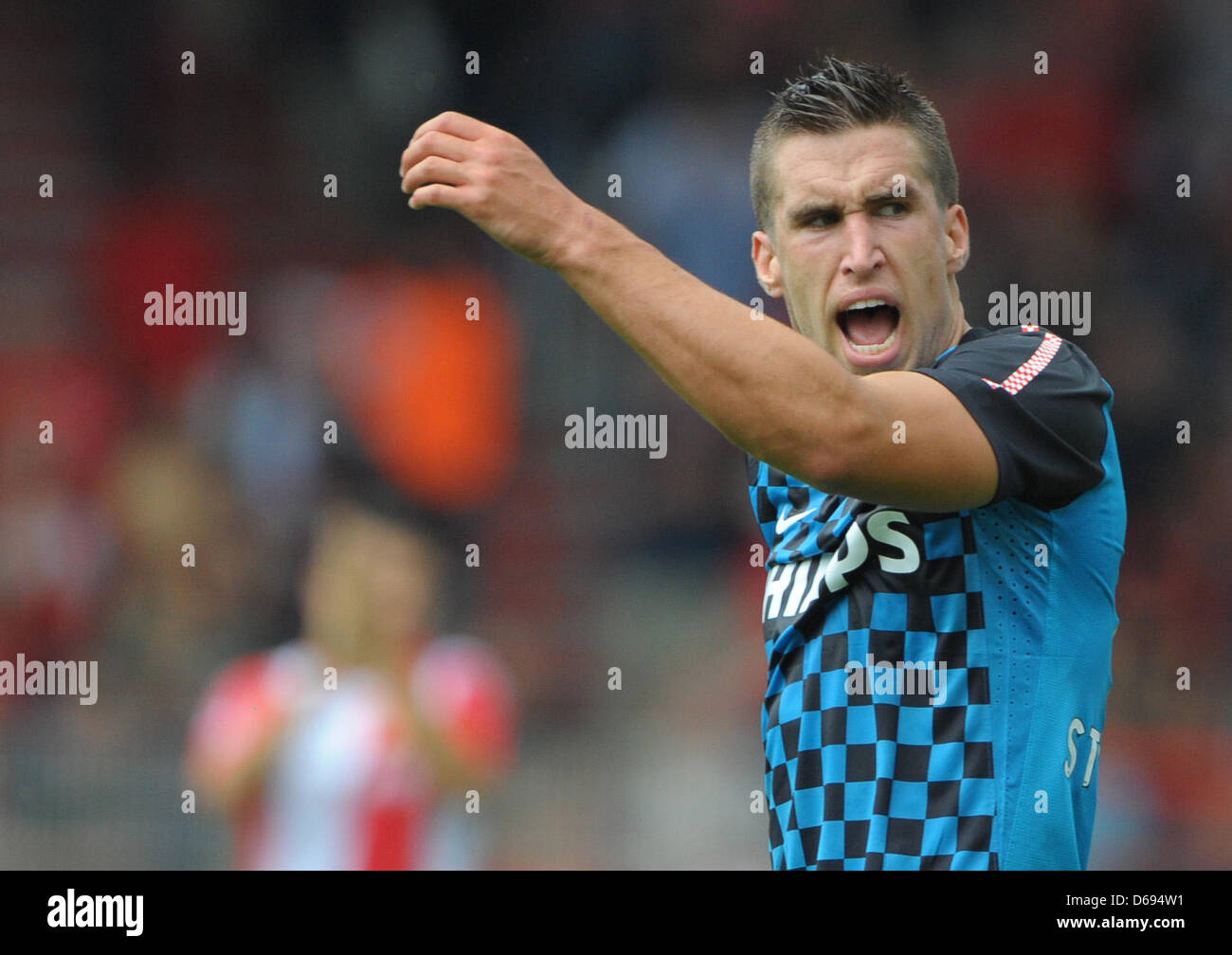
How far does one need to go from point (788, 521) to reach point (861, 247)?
1.61ft

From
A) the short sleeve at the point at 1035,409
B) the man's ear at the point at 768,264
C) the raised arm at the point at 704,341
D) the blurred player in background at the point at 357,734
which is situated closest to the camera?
the raised arm at the point at 704,341

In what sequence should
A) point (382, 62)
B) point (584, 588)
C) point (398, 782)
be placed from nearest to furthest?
1. point (398, 782)
2. point (584, 588)
3. point (382, 62)

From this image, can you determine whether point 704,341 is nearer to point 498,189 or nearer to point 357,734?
point 498,189

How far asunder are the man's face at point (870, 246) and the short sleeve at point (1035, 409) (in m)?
0.29

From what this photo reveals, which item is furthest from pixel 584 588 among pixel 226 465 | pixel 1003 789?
pixel 1003 789

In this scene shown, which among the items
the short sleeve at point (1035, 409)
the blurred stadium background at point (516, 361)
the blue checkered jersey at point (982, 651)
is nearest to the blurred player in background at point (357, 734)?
the blurred stadium background at point (516, 361)

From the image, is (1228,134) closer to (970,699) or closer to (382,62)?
(382,62)

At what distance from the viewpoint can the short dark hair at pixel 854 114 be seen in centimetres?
254

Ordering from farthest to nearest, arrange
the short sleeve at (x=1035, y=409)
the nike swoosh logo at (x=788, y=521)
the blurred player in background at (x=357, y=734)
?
the blurred player in background at (x=357, y=734) → the nike swoosh logo at (x=788, y=521) → the short sleeve at (x=1035, y=409)

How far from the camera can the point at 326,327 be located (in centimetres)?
665

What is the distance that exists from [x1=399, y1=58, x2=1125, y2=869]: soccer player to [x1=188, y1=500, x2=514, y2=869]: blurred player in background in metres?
2.39

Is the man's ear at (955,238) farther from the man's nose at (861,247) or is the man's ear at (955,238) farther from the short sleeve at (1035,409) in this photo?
the short sleeve at (1035,409)

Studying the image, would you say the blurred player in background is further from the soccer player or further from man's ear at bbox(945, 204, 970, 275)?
man's ear at bbox(945, 204, 970, 275)

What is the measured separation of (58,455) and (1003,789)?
5.51m
